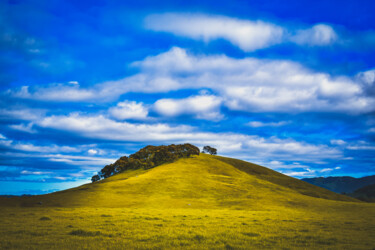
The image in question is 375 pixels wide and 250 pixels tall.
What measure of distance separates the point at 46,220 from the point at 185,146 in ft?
371

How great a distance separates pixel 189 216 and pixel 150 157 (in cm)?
9997

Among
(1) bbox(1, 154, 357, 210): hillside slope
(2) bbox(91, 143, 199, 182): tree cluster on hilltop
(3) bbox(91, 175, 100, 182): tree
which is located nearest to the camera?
(1) bbox(1, 154, 357, 210): hillside slope

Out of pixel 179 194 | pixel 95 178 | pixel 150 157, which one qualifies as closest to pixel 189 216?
pixel 179 194

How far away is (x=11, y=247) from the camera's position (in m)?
16.9

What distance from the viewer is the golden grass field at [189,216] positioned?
62.5 feet

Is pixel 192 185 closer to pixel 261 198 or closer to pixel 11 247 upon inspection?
pixel 261 198

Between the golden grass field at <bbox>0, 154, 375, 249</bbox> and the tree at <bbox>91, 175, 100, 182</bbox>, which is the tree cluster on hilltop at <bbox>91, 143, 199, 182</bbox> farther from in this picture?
the golden grass field at <bbox>0, 154, 375, 249</bbox>

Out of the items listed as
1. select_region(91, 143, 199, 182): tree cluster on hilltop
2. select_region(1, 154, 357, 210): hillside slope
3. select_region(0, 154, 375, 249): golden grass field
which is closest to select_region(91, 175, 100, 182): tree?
select_region(91, 143, 199, 182): tree cluster on hilltop

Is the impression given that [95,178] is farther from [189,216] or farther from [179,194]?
[189,216]

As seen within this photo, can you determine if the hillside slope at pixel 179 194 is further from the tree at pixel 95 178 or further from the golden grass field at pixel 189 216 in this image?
the tree at pixel 95 178

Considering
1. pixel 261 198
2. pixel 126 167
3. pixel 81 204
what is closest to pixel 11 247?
pixel 81 204

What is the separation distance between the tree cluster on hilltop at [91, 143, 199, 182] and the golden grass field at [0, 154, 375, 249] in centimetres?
971

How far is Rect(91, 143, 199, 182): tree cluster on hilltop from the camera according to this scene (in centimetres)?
13012

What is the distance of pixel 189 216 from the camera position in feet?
118
